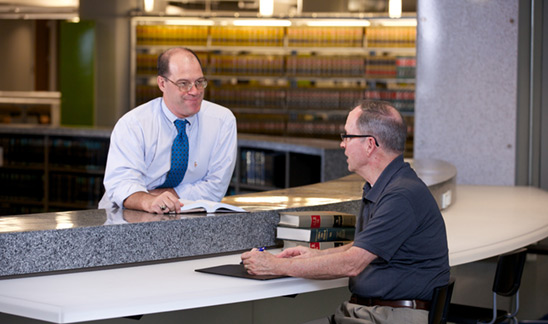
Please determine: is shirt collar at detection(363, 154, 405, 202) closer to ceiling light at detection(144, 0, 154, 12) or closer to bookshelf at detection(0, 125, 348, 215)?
bookshelf at detection(0, 125, 348, 215)

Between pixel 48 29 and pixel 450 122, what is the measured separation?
25.7 ft

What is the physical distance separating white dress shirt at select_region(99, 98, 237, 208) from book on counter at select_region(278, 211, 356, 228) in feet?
2.02

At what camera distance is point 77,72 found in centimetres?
1066

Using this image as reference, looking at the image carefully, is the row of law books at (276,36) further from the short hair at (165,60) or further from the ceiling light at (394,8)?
the short hair at (165,60)

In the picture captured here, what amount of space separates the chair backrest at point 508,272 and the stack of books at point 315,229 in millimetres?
711

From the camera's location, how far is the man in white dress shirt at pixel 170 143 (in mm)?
2996

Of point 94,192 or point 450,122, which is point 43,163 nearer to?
point 94,192

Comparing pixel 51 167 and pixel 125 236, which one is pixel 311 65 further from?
pixel 125 236

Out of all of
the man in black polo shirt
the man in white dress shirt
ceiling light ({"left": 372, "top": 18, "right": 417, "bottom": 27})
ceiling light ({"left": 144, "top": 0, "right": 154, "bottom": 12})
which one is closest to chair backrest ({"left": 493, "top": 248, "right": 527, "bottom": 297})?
the man in black polo shirt

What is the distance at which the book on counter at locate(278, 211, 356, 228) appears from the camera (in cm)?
262

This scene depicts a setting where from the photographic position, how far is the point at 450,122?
5.57m

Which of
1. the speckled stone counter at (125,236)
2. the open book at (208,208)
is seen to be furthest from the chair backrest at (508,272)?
the open book at (208,208)

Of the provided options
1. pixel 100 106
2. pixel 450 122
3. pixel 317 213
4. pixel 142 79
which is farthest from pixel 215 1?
pixel 317 213

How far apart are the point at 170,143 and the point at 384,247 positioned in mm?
1373
